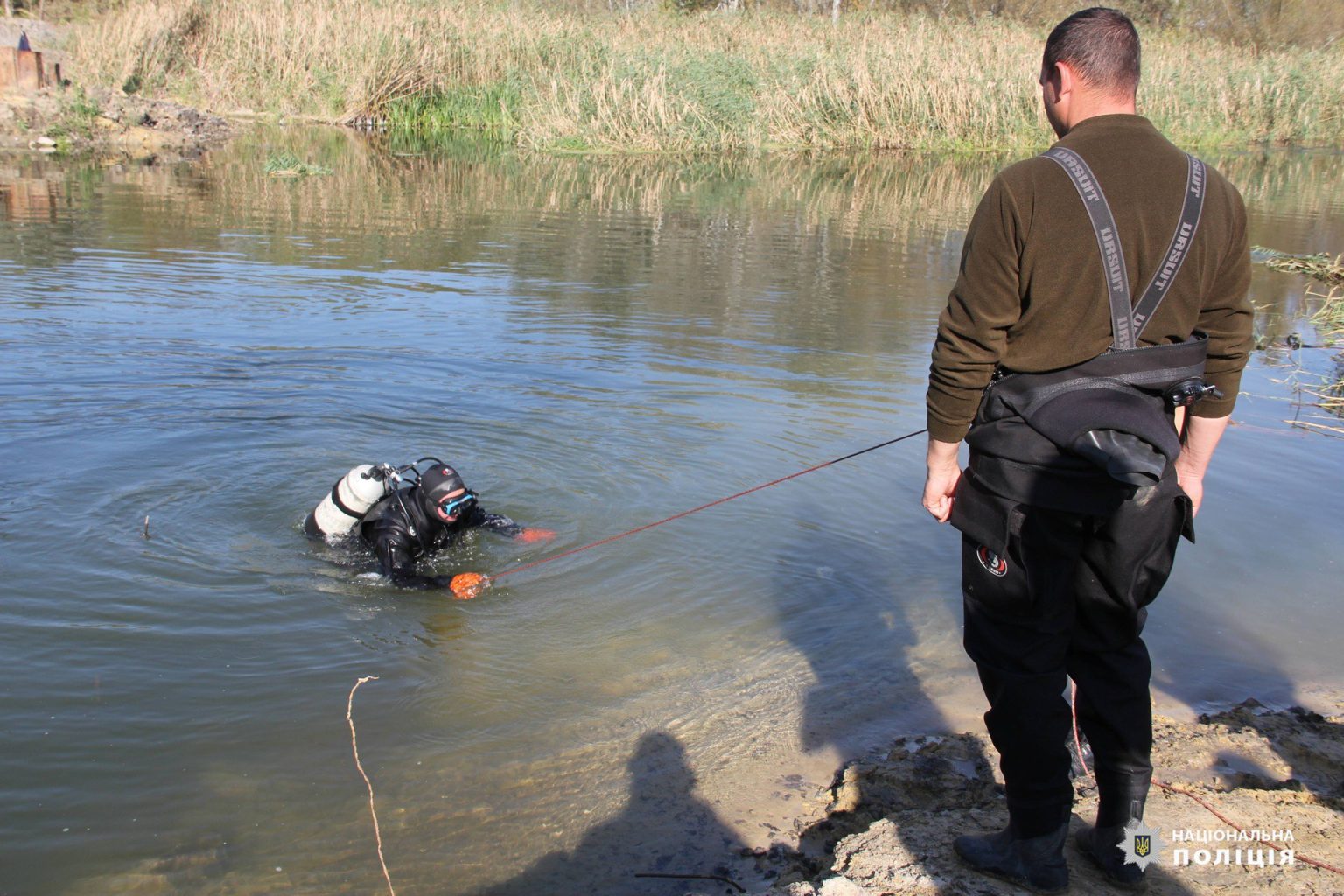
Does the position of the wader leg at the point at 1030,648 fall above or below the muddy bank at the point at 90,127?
below

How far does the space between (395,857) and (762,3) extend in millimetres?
42650

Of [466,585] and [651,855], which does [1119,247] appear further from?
[466,585]

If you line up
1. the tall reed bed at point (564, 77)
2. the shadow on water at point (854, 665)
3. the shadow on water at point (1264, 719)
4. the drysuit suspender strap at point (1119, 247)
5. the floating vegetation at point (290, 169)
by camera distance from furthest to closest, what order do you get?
the tall reed bed at point (564, 77) → the floating vegetation at point (290, 169) → the shadow on water at point (1264, 719) → the shadow on water at point (854, 665) → the drysuit suspender strap at point (1119, 247)

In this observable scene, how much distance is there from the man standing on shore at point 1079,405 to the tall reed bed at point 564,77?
2305 cm

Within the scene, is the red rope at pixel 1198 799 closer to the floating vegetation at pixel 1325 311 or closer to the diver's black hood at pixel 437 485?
the diver's black hood at pixel 437 485

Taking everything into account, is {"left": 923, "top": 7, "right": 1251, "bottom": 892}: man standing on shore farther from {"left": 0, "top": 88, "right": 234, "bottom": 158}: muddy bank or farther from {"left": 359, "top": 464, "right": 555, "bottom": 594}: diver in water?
{"left": 0, "top": 88, "right": 234, "bottom": 158}: muddy bank

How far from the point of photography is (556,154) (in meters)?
24.6

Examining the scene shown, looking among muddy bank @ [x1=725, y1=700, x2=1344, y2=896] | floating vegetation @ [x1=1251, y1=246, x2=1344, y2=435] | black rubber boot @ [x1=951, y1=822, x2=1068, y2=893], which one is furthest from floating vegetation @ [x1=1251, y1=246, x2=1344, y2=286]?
black rubber boot @ [x1=951, y1=822, x2=1068, y2=893]

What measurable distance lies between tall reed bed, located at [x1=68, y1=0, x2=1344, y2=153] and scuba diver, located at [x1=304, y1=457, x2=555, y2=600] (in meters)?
20.1

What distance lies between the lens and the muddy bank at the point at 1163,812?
293 centimetres

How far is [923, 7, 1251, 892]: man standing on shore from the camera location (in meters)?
2.63

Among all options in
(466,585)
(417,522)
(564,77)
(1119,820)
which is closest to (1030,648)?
(1119,820)

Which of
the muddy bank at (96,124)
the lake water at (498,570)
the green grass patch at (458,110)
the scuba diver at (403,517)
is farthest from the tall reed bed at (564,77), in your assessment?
the scuba diver at (403,517)

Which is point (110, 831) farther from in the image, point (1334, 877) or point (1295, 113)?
point (1295, 113)
